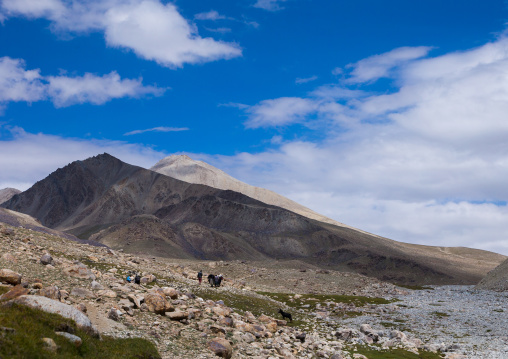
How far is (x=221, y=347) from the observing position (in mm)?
29406

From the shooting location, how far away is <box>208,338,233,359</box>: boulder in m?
29.1

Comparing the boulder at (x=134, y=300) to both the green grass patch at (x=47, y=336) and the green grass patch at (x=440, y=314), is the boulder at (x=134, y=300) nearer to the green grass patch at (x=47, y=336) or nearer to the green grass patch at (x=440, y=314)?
the green grass patch at (x=47, y=336)

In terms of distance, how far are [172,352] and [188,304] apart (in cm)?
1030

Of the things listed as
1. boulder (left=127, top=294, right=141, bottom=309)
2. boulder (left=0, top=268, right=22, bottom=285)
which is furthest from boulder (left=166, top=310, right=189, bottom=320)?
boulder (left=0, top=268, right=22, bottom=285)

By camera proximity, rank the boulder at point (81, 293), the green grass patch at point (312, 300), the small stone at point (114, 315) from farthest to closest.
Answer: the green grass patch at point (312, 300) < the boulder at point (81, 293) < the small stone at point (114, 315)

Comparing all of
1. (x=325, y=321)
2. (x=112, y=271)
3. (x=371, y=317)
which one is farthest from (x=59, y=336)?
(x=371, y=317)

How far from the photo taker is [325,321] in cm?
5797

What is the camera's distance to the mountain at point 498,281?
116 meters

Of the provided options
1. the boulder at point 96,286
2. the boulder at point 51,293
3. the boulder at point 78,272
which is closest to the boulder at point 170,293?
the boulder at point 96,286

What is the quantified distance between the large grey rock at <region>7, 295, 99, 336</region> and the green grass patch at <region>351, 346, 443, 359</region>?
2508 centimetres

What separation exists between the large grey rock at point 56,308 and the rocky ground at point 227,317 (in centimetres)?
98

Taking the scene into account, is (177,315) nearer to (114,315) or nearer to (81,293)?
(114,315)

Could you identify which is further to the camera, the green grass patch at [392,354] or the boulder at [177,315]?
the green grass patch at [392,354]

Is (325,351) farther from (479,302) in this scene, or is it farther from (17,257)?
(479,302)
